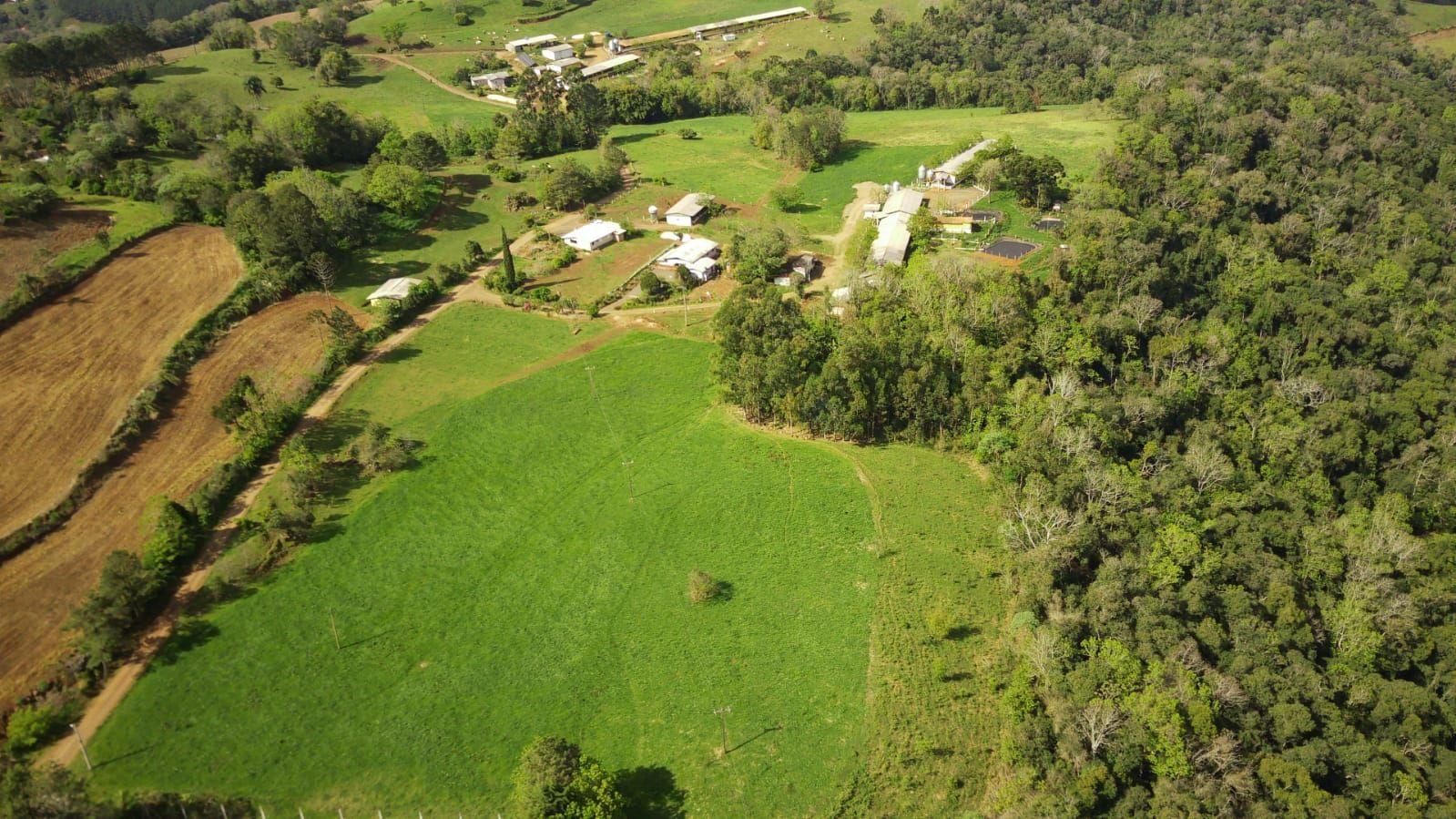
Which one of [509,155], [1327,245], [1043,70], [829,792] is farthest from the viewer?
[1043,70]

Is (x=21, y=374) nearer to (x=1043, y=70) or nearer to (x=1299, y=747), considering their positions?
(x=1299, y=747)

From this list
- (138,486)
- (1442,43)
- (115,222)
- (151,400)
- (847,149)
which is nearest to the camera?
(138,486)

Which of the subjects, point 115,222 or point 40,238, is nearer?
point 40,238

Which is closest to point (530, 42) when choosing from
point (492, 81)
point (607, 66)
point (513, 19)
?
point (513, 19)

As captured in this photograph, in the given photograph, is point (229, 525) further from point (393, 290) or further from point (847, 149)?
point (847, 149)

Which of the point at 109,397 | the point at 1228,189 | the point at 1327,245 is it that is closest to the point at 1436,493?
the point at 1327,245

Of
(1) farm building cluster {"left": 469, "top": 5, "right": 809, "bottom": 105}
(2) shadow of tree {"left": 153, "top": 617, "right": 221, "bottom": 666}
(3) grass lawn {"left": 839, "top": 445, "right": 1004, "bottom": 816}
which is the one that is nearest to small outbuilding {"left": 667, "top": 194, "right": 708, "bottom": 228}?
(3) grass lawn {"left": 839, "top": 445, "right": 1004, "bottom": 816}
